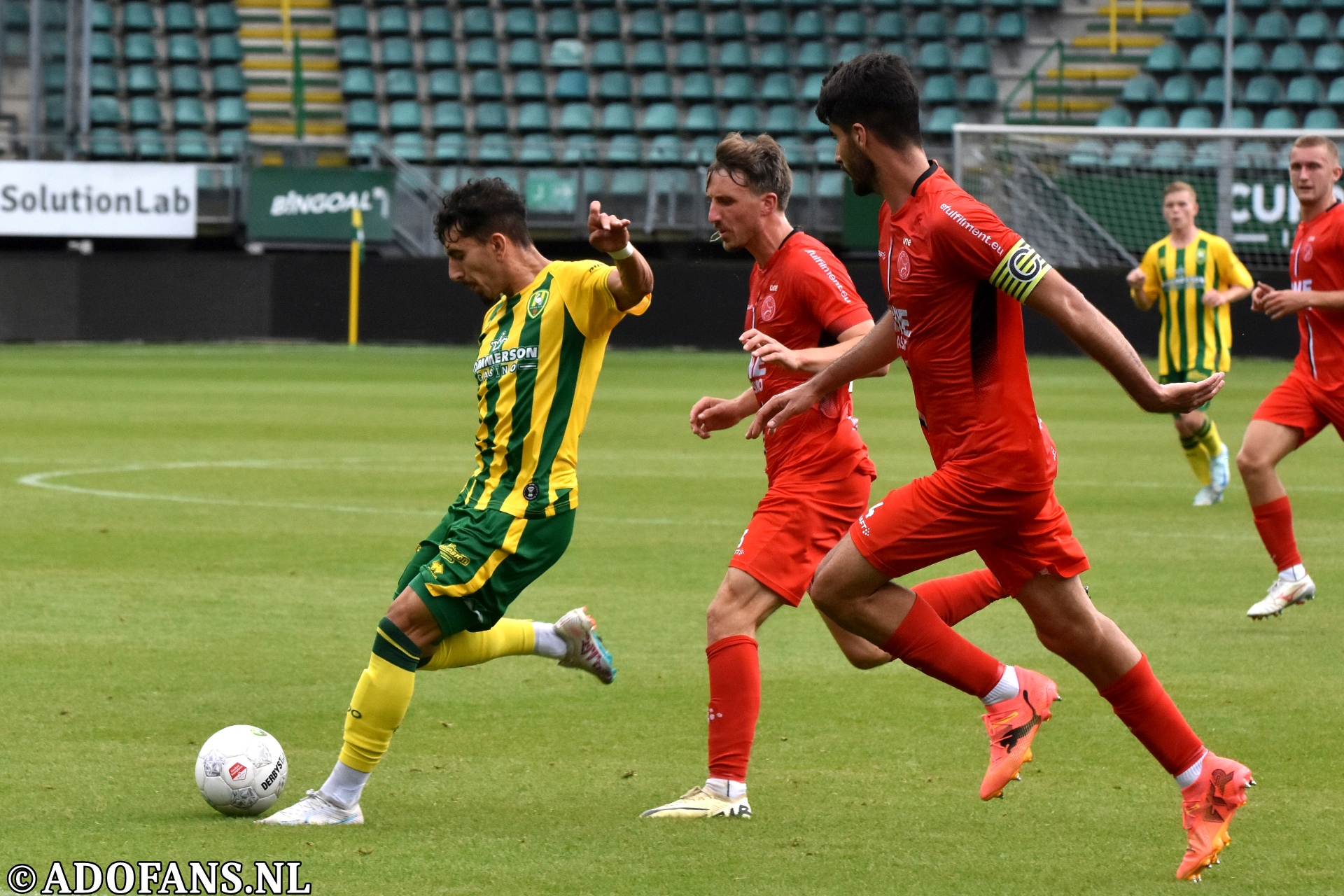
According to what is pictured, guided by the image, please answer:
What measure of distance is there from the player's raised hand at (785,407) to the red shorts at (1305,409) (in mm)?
4184

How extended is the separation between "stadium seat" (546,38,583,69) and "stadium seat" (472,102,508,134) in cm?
146

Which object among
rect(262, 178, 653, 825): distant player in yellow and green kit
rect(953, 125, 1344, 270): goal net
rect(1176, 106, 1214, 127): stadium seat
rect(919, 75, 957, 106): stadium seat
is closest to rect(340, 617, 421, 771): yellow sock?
rect(262, 178, 653, 825): distant player in yellow and green kit

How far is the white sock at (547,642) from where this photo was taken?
20.1 feet

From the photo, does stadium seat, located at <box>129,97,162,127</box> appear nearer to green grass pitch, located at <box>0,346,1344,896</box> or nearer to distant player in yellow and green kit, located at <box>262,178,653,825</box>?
green grass pitch, located at <box>0,346,1344,896</box>

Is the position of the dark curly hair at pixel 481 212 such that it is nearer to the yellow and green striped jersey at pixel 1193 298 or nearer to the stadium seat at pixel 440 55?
the yellow and green striped jersey at pixel 1193 298

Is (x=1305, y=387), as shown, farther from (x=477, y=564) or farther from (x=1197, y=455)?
(x=477, y=564)

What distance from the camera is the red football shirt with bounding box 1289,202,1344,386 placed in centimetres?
844

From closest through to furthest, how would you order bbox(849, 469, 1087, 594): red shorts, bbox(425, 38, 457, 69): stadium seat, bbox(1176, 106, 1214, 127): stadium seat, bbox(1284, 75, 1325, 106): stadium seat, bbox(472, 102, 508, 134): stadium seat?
bbox(849, 469, 1087, 594): red shorts < bbox(1176, 106, 1214, 127): stadium seat < bbox(1284, 75, 1325, 106): stadium seat < bbox(472, 102, 508, 134): stadium seat < bbox(425, 38, 457, 69): stadium seat

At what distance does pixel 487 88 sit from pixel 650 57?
3003 millimetres

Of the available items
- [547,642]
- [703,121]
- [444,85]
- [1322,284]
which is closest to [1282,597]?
[1322,284]

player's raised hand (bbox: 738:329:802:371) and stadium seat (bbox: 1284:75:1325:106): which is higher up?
stadium seat (bbox: 1284:75:1325:106)

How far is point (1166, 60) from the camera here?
31.8 meters

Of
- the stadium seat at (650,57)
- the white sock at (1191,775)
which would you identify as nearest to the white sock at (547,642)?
the white sock at (1191,775)

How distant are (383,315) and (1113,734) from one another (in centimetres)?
2444
